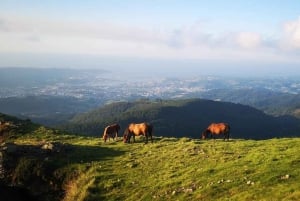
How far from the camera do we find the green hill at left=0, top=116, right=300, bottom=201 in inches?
822

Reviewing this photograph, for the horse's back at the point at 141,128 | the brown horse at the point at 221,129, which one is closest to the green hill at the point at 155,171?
the horse's back at the point at 141,128

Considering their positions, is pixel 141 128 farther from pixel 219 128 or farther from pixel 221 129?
pixel 221 129

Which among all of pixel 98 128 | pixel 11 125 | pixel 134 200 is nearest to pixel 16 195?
pixel 134 200

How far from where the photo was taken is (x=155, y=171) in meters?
26.2

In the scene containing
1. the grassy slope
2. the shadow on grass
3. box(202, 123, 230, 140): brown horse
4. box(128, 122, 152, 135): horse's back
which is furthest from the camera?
box(202, 123, 230, 140): brown horse

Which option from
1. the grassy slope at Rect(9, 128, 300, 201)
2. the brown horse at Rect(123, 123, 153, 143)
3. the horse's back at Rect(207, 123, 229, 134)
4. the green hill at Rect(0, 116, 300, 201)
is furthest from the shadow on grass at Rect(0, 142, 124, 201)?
the horse's back at Rect(207, 123, 229, 134)

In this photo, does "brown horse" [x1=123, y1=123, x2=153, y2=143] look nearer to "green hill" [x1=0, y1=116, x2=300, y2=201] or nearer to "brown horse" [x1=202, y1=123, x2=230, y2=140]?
"green hill" [x1=0, y1=116, x2=300, y2=201]

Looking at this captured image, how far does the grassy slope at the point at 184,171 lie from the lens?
2048 centimetres

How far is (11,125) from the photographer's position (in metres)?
47.4

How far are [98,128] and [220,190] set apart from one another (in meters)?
166

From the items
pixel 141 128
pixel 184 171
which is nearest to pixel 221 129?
pixel 141 128

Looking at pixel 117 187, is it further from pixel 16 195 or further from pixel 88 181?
pixel 16 195

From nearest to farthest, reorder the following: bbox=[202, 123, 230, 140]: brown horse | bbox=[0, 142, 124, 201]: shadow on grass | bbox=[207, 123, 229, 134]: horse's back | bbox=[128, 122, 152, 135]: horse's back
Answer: bbox=[0, 142, 124, 201]: shadow on grass
bbox=[128, 122, 152, 135]: horse's back
bbox=[202, 123, 230, 140]: brown horse
bbox=[207, 123, 229, 134]: horse's back

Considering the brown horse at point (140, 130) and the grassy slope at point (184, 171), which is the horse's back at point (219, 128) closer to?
the grassy slope at point (184, 171)
